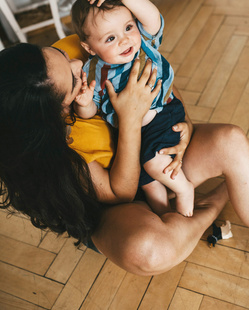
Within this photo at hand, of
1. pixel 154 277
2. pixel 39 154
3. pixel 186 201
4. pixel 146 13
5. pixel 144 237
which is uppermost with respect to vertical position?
pixel 146 13

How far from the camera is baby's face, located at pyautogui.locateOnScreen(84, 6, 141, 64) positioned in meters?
0.99

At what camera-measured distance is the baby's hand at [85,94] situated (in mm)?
1012

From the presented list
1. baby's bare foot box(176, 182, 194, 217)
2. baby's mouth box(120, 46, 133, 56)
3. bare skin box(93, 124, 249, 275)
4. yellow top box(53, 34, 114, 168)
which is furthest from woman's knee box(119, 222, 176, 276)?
baby's mouth box(120, 46, 133, 56)

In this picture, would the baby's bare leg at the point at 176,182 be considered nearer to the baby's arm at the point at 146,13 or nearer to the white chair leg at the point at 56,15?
the baby's arm at the point at 146,13

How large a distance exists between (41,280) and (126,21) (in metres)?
1.00

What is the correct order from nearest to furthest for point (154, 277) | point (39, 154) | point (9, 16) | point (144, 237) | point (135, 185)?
point (39, 154) → point (144, 237) → point (135, 185) → point (154, 277) → point (9, 16)

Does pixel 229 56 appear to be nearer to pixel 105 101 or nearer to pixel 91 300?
pixel 105 101

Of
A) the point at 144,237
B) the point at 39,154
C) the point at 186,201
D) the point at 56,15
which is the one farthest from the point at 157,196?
the point at 56,15

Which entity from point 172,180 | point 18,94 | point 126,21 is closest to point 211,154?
point 172,180

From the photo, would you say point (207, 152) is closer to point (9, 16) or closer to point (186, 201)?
point (186, 201)

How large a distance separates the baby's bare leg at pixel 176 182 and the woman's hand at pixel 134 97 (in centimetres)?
15

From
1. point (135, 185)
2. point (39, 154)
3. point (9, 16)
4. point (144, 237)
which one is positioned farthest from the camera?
point (9, 16)

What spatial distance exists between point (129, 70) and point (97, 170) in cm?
33

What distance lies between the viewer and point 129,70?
42.8 inches
